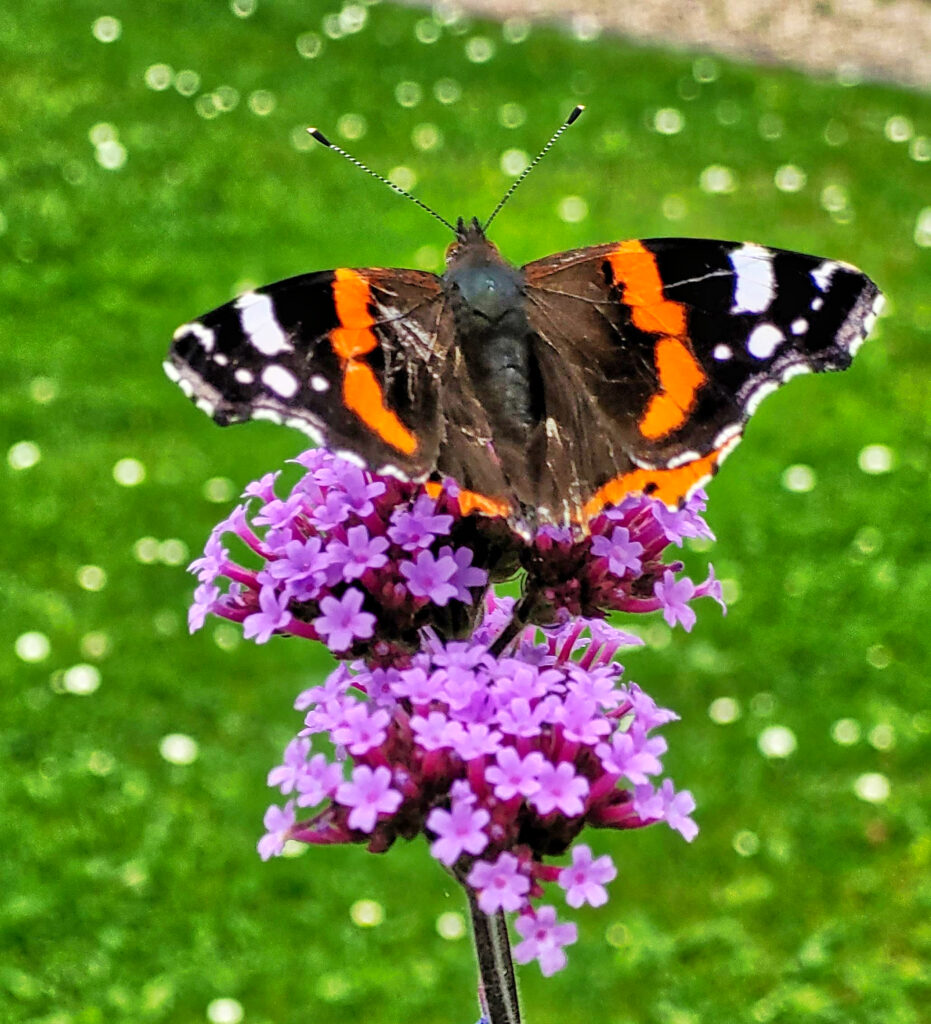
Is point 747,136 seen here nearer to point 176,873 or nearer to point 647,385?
point 176,873

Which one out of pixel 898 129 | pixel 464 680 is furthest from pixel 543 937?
pixel 898 129

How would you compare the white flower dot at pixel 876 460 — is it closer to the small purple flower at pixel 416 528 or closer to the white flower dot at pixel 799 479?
the white flower dot at pixel 799 479

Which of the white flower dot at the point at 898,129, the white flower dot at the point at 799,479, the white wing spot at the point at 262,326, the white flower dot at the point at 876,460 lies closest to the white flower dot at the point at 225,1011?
the white wing spot at the point at 262,326

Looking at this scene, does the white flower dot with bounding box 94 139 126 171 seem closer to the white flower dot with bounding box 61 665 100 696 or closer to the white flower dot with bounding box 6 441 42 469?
the white flower dot with bounding box 6 441 42 469

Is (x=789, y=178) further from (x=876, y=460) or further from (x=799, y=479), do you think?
(x=799, y=479)

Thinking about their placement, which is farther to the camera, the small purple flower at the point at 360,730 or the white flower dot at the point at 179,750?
the white flower dot at the point at 179,750
